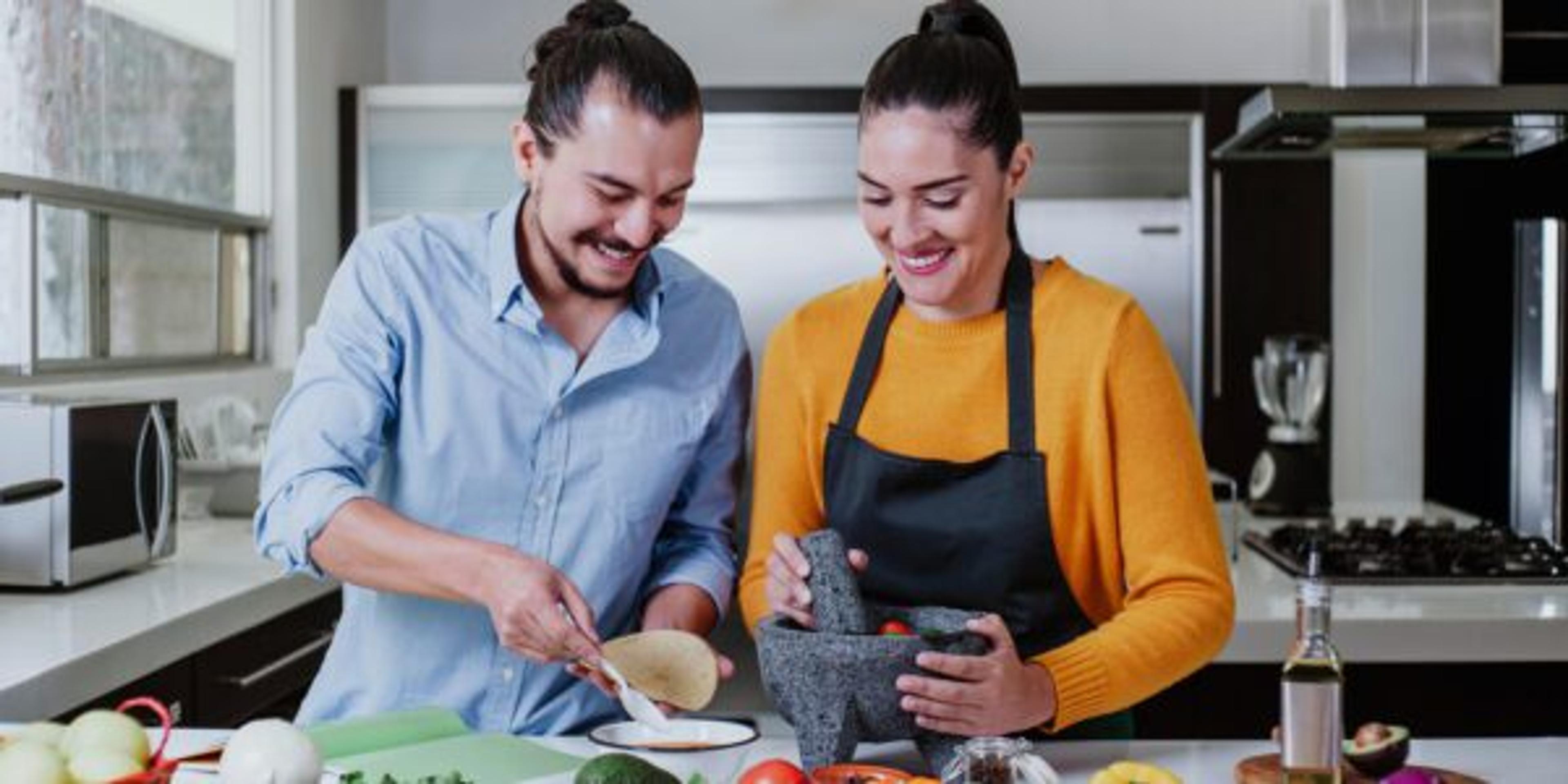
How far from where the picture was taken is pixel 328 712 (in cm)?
182

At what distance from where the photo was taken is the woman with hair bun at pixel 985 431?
1611 millimetres

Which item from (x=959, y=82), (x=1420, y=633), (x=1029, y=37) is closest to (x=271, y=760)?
(x=959, y=82)

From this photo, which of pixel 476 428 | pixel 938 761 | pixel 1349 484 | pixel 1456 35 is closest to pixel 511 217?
pixel 476 428

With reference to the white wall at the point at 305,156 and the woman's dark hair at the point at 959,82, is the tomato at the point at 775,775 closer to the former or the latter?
the woman's dark hair at the point at 959,82

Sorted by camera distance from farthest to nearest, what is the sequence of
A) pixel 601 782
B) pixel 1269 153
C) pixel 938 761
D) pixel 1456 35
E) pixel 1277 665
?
pixel 1269 153
pixel 1456 35
pixel 1277 665
pixel 938 761
pixel 601 782

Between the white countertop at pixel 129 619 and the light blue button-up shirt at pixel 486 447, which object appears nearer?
the light blue button-up shirt at pixel 486 447

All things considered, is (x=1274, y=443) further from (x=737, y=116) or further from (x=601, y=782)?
(x=601, y=782)

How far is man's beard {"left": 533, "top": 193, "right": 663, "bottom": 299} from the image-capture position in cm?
172

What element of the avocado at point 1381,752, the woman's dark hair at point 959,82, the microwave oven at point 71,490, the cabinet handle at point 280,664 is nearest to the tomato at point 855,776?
the avocado at point 1381,752

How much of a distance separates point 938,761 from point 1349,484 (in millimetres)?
→ 3891

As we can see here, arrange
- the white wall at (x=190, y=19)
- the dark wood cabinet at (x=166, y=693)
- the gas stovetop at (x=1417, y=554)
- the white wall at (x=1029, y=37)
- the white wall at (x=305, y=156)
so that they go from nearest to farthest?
the dark wood cabinet at (x=166, y=693), the gas stovetop at (x=1417, y=554), the white wall at (x=190, y=19), the white wall at (x=305, y=156), the white wall at (x=1029, y=37)

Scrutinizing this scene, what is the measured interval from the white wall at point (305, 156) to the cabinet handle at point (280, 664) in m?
1.58

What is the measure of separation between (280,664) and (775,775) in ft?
5.25

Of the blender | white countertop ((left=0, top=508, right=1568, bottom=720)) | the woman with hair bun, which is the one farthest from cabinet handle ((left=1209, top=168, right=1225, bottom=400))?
the woman with hair bun
